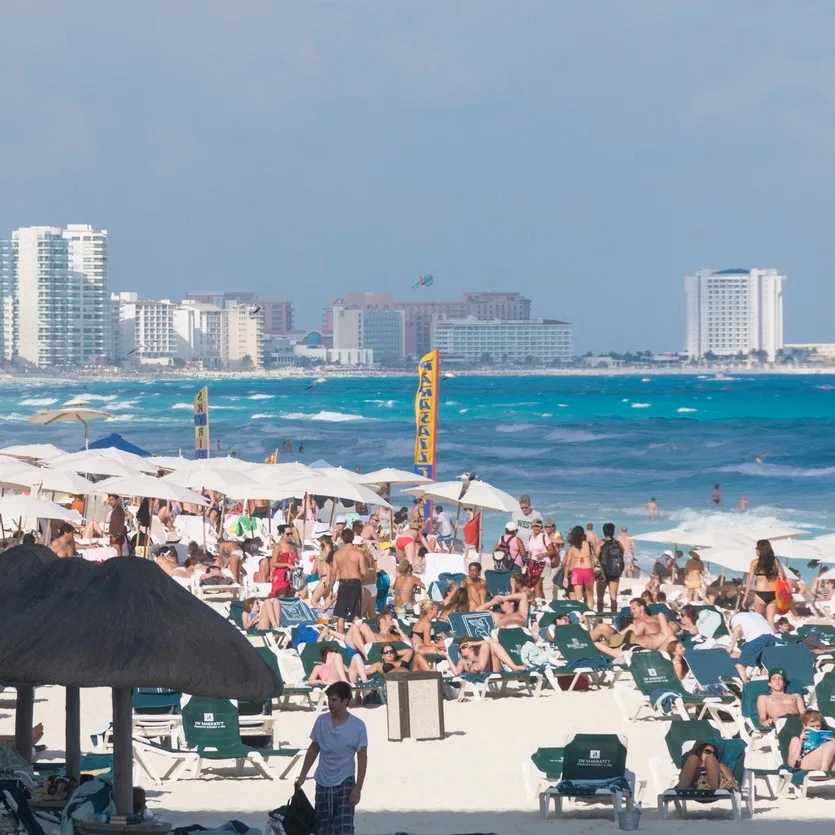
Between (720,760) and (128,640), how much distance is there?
148 inches

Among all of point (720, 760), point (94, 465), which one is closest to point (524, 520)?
point (94, 465)

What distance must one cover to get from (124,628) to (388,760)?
12.9ft

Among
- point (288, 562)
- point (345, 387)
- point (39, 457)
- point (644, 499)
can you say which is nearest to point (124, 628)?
point (288, 562)

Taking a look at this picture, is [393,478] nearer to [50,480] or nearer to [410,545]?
[410,545]

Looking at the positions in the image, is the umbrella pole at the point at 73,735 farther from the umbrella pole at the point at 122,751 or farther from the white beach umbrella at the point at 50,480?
the white beach umbrella at the point at 50,480

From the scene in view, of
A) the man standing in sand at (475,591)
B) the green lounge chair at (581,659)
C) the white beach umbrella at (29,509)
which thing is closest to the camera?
the green lounge chair at (581,659)

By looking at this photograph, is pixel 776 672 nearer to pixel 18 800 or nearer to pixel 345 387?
pixel 18 800

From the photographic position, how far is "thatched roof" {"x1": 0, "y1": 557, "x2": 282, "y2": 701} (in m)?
5.19

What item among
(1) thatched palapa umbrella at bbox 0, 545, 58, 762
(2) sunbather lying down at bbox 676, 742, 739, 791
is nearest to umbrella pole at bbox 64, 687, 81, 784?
(1) thatched palapa umbrella at bbox 0, 545, 58, 762

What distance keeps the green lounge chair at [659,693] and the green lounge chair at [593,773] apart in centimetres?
242

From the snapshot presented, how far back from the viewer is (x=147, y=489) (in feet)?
51.2

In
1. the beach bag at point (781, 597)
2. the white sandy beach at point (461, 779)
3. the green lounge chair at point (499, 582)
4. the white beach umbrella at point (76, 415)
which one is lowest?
the white sandy beach at point (461, 779)

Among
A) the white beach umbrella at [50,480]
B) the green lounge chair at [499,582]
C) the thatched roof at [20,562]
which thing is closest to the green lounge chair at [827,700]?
the thatched roof at [20,562]

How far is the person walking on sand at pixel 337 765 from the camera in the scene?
578 cm
